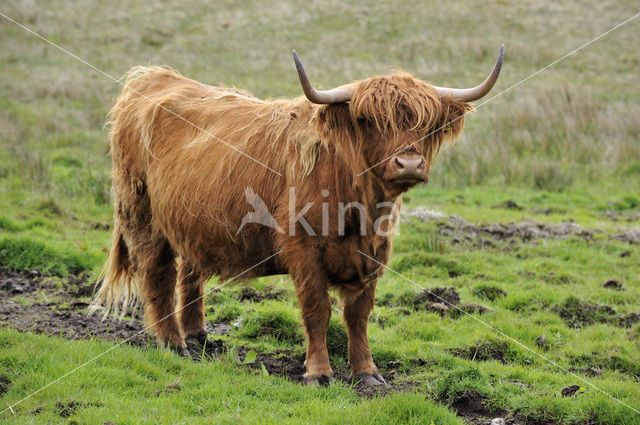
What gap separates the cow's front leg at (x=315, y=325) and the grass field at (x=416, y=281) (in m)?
0.11

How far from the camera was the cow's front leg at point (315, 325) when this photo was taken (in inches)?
144

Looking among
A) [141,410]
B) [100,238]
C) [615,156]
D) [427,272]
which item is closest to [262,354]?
[141,410]

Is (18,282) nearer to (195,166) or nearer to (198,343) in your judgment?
(198,343)

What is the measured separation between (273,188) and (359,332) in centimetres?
97

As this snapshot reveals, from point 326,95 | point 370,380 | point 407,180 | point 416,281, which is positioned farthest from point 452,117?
point 416,281

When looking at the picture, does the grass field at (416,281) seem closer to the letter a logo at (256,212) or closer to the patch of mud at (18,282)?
the patch of mud at (18,282)

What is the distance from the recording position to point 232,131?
13.5ft

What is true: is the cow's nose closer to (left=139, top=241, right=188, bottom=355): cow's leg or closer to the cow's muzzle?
the cow's muzzle

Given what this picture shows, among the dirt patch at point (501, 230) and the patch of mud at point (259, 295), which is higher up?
the dirt patch at point (501, 230)

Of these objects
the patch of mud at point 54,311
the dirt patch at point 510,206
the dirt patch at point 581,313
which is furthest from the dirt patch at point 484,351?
the dirt patch at point 510,206

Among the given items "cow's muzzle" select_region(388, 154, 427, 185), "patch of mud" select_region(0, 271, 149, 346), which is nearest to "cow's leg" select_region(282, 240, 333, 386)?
"cow's muzzle" select_region(388, 154, 427, 185)

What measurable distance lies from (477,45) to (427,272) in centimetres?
1399

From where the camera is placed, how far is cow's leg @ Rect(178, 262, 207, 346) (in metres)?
4.45

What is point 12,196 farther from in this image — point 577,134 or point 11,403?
point 577,134
